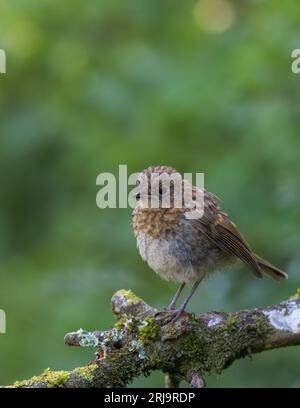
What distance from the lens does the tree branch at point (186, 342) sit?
487cm

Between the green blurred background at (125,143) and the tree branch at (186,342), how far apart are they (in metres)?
1.36

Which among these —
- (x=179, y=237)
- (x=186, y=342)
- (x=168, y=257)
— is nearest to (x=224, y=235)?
(x=179, y=237)

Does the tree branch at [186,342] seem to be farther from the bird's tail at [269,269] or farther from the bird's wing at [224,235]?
the bird's tail at [269,269]

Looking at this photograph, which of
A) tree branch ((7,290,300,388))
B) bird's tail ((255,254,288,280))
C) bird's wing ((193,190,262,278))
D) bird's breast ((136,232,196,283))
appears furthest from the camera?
bird's tail ((255,254,288,280))

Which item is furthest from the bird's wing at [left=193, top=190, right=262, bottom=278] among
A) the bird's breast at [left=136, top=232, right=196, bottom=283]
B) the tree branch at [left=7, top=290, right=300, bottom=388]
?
the tree branch at [left=7, top=290, right=300, bottom=388]

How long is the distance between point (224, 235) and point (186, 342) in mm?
1145

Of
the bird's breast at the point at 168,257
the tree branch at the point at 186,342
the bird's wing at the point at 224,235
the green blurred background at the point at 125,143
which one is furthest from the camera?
the green blurred background at the point at 125,143

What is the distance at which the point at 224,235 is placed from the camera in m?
5.97

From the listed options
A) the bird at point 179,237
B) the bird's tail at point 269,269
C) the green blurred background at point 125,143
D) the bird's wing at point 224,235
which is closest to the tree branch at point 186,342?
the bird at point 179,237

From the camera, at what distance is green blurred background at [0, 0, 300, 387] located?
6.88 meters

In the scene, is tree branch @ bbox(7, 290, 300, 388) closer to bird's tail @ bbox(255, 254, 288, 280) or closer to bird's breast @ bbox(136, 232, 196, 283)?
bird's breast @ bbox(136, 232, 196, 283)

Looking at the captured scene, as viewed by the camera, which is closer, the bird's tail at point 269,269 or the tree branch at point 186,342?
the tree branch at point 186,342

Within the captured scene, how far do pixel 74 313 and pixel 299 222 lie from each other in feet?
6.03
